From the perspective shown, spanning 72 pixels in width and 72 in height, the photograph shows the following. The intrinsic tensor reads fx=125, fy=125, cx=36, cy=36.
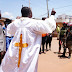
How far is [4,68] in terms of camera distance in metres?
2.22

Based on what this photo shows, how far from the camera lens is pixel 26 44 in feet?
6.95

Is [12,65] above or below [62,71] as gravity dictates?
above

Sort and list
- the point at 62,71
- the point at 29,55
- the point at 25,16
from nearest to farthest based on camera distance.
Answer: the point at 29,55 < the point at 25,16 < the point at 62,71

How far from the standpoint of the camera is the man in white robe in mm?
2070

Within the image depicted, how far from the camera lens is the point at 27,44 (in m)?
2.11

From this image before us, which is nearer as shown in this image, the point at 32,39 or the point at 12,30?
the point at 32,39

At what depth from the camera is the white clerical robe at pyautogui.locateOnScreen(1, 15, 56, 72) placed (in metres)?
2.07

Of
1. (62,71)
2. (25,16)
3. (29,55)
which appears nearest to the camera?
(29,55)

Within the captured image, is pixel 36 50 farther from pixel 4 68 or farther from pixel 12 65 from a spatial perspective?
pixel 4 68

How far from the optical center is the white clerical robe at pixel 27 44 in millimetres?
2066

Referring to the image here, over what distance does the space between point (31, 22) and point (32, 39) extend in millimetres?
287

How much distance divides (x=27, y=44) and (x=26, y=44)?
18mm

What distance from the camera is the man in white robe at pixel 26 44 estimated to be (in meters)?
2.07

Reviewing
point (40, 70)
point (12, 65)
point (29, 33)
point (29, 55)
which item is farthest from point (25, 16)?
point (40, 70)
